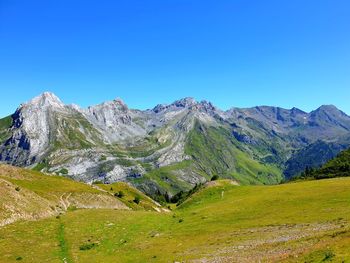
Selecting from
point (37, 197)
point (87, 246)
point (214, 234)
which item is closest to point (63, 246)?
point (87, 246)

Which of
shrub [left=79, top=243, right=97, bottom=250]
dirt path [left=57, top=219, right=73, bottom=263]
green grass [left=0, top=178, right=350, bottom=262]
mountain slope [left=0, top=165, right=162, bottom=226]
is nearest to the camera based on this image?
green grass [left=0, top=178, right=350, bottom=262]

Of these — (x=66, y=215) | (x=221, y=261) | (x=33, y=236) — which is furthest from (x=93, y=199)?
(x=221, y=261)

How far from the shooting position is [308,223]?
48.9 metres

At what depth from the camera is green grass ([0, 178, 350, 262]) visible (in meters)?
35.7

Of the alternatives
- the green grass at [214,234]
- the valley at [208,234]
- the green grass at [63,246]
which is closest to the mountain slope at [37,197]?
the valley at [208,234]

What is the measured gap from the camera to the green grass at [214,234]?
117 feet

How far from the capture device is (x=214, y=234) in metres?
50.8

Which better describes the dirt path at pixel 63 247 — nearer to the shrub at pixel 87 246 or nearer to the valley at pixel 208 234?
the valley at pixel 208 234

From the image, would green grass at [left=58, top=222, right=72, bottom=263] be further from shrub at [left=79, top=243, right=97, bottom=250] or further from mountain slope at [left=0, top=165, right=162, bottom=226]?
mountain slope at [left=0, top=165, right=162, bottom=226]

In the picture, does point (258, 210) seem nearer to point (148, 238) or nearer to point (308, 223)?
point (308, 223)

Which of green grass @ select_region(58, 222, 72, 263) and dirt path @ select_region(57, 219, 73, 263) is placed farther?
green grass @ select_region(58, 222, 72, 263)

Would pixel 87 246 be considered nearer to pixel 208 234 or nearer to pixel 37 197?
pixel 208 234

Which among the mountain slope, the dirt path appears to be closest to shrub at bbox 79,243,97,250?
the dirt path

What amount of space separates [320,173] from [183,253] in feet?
516
